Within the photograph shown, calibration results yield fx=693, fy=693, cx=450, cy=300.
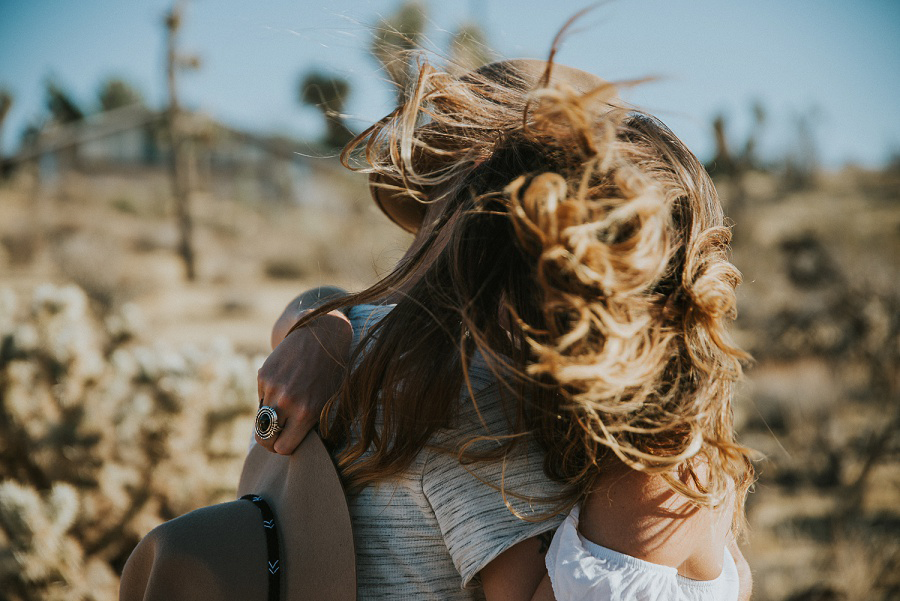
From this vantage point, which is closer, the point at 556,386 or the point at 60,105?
the point at 556,386

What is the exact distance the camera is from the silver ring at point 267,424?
4.22ft

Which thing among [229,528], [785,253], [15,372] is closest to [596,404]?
[229,528]

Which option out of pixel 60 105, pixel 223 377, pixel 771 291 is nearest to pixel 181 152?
pixel 771 291

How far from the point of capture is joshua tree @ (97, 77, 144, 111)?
175 ft

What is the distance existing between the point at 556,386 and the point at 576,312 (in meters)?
0.11

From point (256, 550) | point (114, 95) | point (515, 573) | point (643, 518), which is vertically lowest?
point (114, 95)

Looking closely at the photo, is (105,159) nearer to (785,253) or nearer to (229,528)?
(785,253)

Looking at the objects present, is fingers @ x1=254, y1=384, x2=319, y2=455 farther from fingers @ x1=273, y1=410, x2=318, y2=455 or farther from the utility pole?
the utility pole

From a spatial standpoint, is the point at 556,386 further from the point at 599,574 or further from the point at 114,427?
the point at 114,427

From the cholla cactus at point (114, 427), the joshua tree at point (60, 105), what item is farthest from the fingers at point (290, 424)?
the joshua tree at point (60, 105)

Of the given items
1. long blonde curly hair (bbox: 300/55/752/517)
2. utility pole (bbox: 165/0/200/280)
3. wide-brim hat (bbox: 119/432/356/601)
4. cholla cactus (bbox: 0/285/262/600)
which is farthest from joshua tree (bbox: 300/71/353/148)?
utility pole (bbox: 165/0/200/280)

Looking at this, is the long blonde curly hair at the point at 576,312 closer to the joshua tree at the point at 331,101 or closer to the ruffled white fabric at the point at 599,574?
the ruffled white fabric at the point at 599,574

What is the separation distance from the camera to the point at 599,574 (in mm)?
1016

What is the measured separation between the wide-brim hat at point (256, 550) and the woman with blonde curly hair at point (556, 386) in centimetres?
5
